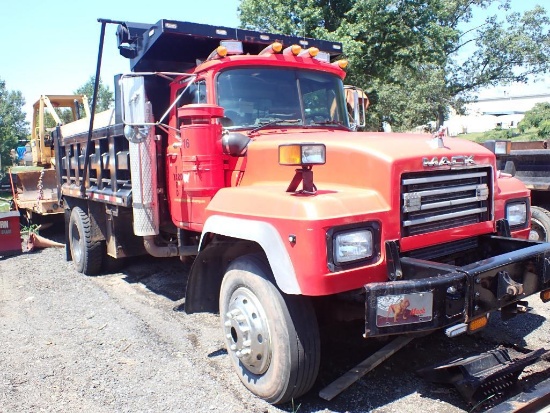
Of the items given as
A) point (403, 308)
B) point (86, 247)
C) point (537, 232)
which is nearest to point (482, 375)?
point (403, 308)

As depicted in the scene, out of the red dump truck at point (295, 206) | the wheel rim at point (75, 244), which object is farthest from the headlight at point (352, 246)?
the wheel rim at point (75, 244)

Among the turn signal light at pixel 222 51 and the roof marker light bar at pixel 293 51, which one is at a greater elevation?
the roof marker light bar at pixel 293 51

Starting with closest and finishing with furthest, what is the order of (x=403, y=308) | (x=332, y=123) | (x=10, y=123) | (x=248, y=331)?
(x=403, y=308) → (x=248, y=331) → (x=332, y=123) → (x=10, y=123)

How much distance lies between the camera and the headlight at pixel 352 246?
295 cm

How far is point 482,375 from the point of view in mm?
3217

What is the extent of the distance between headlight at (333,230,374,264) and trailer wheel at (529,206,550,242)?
4.32 m

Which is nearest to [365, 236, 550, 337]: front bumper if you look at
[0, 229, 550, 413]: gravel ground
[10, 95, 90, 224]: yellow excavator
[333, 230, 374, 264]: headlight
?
[333, 230, 374, 264]: headlight

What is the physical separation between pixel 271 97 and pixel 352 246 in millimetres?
2023

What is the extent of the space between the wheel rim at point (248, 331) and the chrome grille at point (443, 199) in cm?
110

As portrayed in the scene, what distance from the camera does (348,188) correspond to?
3395mm

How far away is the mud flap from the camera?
3195 mm

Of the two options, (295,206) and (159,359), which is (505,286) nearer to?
(295,206)

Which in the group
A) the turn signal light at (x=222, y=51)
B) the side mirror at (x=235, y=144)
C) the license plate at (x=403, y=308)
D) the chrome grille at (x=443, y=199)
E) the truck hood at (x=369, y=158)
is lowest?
the license plate at (x=403, y=308)

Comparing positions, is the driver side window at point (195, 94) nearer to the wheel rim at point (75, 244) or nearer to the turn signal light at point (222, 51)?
the turn signal light at point (222, 51)
